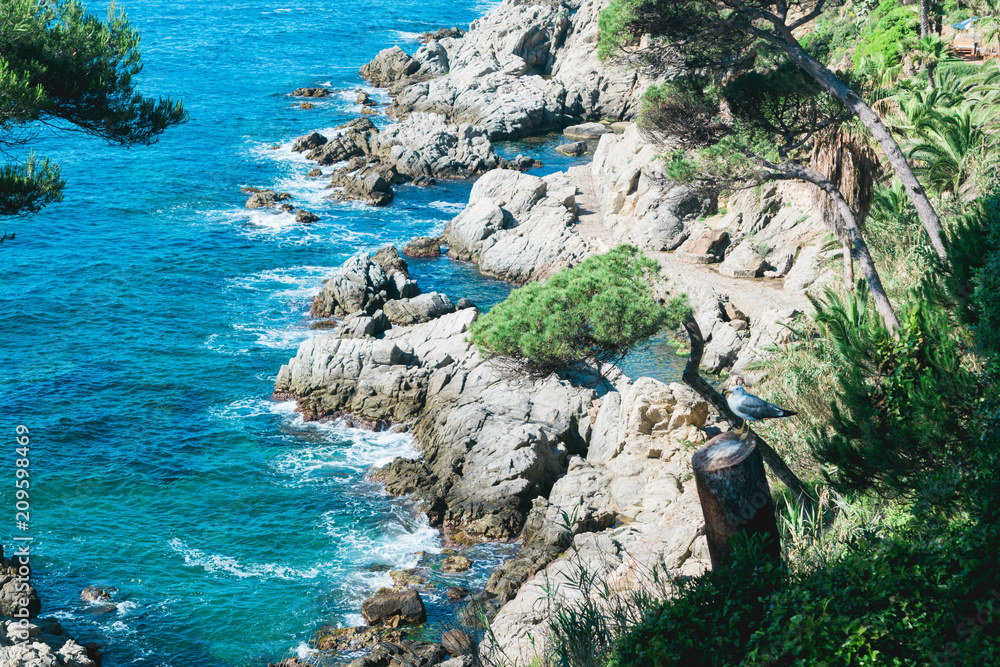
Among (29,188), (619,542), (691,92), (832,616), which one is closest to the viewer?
(832,616)

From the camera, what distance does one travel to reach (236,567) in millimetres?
21859

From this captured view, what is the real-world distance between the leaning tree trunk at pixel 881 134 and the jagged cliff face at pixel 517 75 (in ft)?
132

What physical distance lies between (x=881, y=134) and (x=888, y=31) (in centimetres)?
2941

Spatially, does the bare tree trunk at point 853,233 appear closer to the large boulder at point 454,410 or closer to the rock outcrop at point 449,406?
the large boulder at point 454,410

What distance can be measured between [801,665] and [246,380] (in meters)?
27.2

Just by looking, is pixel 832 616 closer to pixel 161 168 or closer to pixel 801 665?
pixel 801 665

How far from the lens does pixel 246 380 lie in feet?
101

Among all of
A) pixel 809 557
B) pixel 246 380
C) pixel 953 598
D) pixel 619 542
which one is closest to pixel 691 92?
pixel 619 542

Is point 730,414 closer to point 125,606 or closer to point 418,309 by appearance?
point 125,606

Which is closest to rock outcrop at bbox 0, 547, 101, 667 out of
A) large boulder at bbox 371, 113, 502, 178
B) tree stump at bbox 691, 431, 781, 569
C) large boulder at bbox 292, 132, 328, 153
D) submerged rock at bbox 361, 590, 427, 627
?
submerged rock at bbox 361, 590, 427, 627

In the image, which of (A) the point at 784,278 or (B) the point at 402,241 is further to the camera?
(B) the point at 402,241

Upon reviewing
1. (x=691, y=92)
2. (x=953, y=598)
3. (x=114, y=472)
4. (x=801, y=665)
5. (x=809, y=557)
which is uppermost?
(x=691, y=92)

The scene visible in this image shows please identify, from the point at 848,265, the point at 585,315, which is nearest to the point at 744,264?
the point at 848,265

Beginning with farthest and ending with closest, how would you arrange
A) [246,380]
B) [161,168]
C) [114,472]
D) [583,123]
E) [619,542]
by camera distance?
[583,123] → [161,168] → [246,380] → [114,472] → [619,542]
